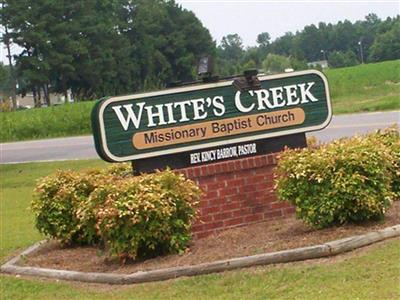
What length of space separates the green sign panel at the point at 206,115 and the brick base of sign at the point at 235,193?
276 mm

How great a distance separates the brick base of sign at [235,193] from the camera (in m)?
7.72

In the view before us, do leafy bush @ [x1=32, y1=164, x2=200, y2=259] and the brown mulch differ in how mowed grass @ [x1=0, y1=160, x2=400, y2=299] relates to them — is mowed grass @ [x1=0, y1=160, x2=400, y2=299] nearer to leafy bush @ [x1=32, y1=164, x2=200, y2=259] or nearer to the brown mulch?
the brown mulch

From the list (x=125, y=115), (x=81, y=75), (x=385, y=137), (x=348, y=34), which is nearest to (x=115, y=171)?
(x=125, y=115)

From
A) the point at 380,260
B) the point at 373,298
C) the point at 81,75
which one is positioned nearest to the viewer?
the point at 373,298

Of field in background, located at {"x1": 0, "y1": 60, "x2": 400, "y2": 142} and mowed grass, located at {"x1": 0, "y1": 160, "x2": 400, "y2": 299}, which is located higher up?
field in background, located at {"x1": 0, "y1": 60, "x2": 400, "y2": 142}

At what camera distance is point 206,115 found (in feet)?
26.0

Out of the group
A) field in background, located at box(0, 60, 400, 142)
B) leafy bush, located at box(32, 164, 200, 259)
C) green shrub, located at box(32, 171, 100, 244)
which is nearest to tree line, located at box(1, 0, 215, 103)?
field in background, located at box(0, 60, 400, 142)

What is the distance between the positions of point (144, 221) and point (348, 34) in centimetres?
4705

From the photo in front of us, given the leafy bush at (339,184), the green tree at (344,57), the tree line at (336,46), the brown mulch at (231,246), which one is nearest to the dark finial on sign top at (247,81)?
the leafy bush at (339,184)

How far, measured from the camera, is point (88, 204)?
7.38m

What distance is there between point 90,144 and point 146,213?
20054 mm

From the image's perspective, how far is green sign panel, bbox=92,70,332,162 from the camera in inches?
301

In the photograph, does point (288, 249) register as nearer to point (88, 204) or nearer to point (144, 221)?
point (144, 221)

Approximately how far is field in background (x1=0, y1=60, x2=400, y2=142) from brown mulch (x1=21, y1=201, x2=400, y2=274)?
1094 inches
